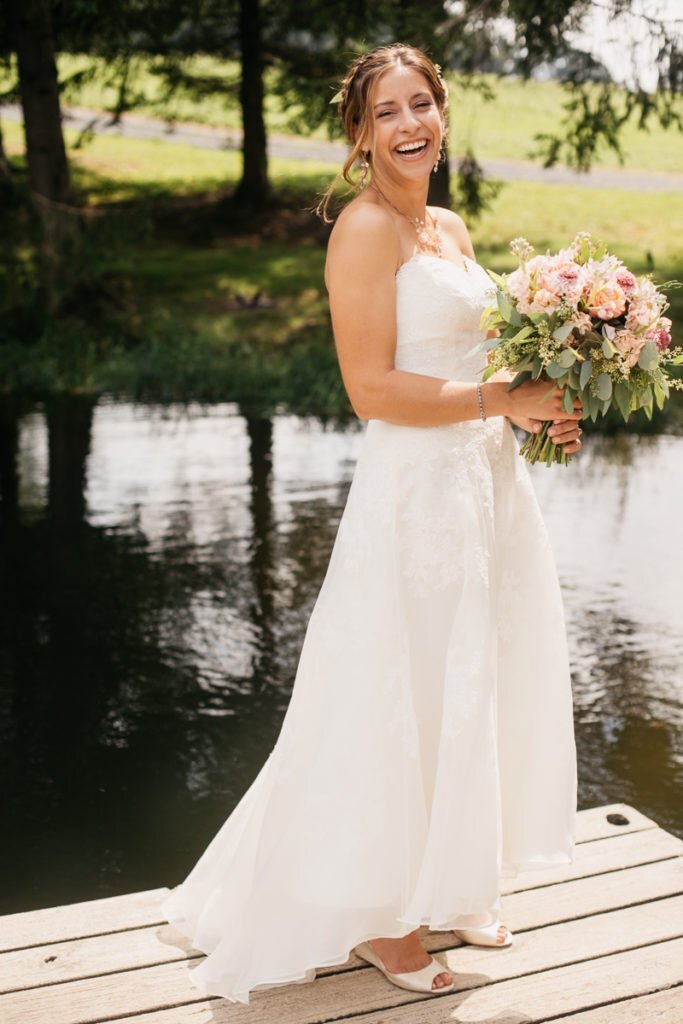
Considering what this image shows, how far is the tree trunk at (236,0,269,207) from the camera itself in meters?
20.3

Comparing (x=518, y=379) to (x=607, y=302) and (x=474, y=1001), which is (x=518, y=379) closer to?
(x=607, y=302)

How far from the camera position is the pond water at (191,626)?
508cm

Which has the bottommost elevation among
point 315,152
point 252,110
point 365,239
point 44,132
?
point 365,239

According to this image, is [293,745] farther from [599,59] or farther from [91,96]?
[91,96]

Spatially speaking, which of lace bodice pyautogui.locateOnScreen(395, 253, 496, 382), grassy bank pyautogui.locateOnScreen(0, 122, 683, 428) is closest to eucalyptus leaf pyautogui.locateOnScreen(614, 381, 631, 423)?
lace bodice pyautogui.locateOnScreen(395, 253, 496, 382)

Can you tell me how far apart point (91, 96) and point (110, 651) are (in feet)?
96.3

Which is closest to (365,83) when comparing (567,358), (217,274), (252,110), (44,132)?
(567,358)

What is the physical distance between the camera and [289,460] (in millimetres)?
10273

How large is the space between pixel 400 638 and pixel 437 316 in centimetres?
79

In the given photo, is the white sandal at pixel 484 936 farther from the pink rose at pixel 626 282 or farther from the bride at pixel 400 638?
the pink rose at pixel 626 282

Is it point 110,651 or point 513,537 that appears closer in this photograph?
point 513,537

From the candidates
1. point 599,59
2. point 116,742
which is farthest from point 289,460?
point 599,59

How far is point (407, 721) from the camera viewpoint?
3004mm

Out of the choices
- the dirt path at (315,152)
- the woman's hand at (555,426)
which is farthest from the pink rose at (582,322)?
the dirt path at (315,152)
